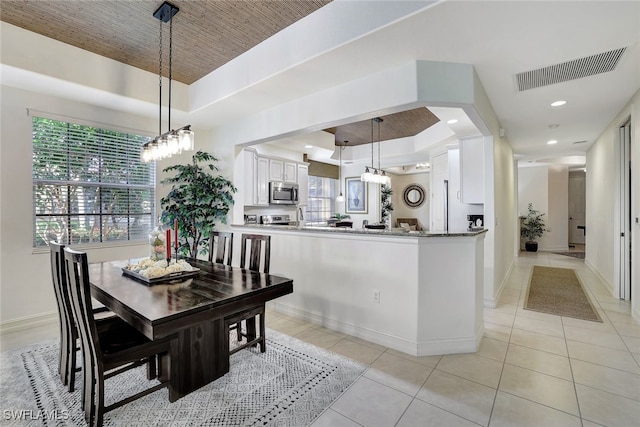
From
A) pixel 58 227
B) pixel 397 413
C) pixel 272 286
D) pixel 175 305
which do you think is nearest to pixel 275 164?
pixel 58 227

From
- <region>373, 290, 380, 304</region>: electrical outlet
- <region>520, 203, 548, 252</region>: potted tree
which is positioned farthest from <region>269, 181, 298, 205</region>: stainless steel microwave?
<region>520, 203, 548, 252</region>: potted tree

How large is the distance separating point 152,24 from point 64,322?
2.52 m

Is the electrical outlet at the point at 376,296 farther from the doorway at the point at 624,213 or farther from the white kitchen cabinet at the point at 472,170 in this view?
the doorway at the point at 624,213

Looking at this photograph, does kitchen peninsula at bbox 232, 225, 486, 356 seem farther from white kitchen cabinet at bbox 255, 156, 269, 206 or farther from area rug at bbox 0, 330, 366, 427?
white kitchen cabinet at bbox 255, 156, 269, 206

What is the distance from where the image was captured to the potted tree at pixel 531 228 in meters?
8.70

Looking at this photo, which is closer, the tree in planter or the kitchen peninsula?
the kitchen peninsula

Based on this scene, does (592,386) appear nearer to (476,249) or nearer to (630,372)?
(630,372)

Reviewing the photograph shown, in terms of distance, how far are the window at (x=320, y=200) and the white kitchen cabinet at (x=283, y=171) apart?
184cm

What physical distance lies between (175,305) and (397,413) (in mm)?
1533

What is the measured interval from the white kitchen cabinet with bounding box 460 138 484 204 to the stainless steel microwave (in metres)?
3.10

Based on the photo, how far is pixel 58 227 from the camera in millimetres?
3506

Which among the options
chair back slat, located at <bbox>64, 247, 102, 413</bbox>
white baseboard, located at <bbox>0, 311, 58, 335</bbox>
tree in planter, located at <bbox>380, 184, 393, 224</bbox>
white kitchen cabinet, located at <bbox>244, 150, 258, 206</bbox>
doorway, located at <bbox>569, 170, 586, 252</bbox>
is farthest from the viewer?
doorway, located at <bbox>569, 170, 586, 252</bbox>

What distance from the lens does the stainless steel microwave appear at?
567cm

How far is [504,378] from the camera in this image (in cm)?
232
